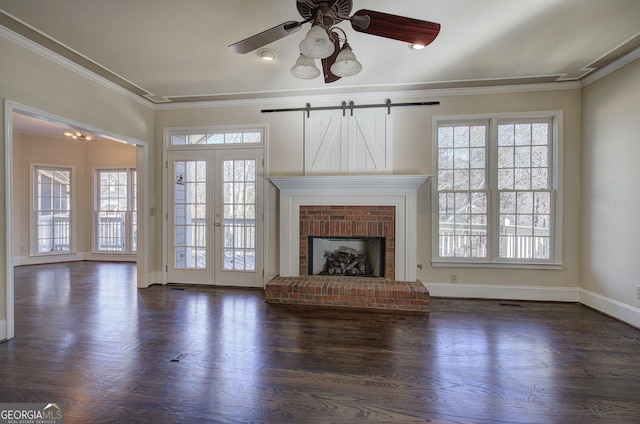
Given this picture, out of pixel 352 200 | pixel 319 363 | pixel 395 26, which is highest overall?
pixel 395 26

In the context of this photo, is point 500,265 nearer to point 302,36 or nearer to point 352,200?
point 352,200

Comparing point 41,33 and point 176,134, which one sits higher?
point 41,33

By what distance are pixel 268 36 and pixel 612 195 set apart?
3.93 metres

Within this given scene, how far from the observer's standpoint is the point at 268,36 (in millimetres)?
1880

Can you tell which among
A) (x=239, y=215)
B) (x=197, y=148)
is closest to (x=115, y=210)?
(x=197, y=148)

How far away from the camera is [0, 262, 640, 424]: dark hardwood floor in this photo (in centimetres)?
164

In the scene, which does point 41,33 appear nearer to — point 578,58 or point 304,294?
point 304,294

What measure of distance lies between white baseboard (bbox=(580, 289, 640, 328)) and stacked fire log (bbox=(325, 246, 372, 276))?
8.67 ft

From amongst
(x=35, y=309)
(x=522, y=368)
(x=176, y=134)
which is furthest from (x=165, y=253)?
(x=522, y=368)

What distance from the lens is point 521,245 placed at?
11.9ft

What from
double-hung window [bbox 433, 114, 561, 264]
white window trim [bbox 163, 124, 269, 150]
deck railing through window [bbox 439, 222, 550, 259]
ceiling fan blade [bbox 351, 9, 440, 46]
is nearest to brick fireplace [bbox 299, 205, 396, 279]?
double-hung window [bbox 433, 114, 561, 264]

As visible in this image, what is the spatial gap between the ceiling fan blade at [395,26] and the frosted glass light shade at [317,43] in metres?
0.24

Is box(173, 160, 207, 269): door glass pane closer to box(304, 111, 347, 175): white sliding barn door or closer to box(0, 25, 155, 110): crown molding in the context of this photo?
box(0, 25, 155, 110): crown molding

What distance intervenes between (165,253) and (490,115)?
5102 millimetres
